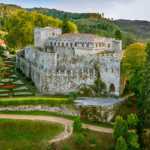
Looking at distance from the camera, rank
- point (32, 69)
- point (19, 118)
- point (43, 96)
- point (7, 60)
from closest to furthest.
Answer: point (19, 118) → point (43, 96) → point (32, 69) → point (7, 60)

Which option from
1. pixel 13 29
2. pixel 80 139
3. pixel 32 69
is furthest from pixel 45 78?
pixel 13 29

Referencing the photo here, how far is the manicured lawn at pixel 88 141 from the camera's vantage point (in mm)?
27719

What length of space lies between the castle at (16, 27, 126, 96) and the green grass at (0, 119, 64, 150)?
853cm

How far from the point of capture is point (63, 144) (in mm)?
27891

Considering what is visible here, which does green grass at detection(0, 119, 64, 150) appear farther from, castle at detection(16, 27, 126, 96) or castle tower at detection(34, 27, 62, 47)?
castle tower at detection(34, 27, 62, 47)

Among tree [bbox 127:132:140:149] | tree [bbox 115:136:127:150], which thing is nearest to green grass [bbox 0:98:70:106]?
tree [bbox 115:136:127:150]

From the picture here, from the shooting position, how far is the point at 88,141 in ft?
93.8

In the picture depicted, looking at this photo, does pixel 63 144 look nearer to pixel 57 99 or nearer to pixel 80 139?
pixel 80 139

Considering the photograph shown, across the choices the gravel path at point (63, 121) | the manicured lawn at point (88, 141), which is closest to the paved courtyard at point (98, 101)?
the gravel path at point (63, 121)

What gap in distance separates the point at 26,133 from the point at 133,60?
69.0ft

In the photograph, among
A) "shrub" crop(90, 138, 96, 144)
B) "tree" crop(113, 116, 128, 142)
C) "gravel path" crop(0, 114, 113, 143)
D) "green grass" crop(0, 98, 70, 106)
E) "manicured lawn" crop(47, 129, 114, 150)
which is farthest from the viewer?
"green grass" crop(0, 98, 70, 106)

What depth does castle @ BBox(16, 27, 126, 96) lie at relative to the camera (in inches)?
1478

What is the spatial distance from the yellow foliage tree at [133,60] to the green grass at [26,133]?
14.7 m

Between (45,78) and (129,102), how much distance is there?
16.0 m
